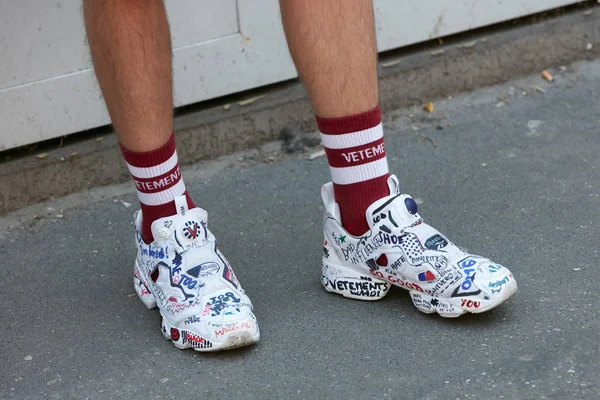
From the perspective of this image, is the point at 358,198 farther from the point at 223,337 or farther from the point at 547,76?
the point at 547,76

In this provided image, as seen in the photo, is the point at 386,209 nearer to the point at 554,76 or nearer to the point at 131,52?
the point at 131,52

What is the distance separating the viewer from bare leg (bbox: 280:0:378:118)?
176 cm

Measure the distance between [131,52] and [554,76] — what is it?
1.62m

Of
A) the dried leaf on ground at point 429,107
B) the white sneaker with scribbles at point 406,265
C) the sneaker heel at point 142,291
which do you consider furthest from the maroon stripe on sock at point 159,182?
the dried leaf on ground at point 429,107

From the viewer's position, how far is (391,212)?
184 cm

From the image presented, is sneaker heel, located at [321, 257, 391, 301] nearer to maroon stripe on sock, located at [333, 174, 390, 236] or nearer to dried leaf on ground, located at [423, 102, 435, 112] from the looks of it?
maroon stripe on sock, located at [333, 174, 390, 236]

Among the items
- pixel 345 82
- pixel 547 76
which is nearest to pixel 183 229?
pixel 345 82

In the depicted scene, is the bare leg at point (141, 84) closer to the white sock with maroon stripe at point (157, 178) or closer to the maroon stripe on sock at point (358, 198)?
the white sock with maroon stripe at point (157, 178)

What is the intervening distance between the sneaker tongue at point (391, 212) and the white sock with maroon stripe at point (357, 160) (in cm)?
2

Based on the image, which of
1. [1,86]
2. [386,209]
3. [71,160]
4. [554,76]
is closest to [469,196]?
[386,209]

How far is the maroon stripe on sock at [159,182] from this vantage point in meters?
1.88

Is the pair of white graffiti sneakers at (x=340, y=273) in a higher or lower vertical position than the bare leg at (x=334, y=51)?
lower

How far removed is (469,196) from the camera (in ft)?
7.70

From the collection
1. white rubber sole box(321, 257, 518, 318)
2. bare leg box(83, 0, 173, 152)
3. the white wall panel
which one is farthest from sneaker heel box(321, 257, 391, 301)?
the white wall panel
